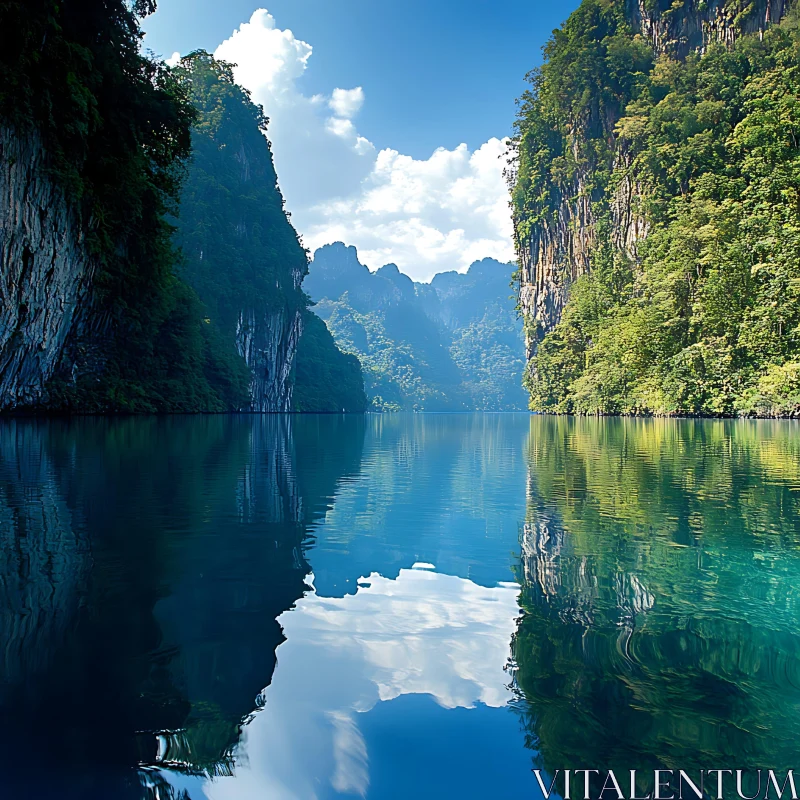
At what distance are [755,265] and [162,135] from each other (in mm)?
26750

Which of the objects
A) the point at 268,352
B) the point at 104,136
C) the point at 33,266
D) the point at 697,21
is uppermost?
the point at 697,21

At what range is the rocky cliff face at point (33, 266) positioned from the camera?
16219 mm

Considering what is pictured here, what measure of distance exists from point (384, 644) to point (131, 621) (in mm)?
1377

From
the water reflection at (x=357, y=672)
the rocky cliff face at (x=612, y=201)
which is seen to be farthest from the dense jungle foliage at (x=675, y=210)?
the water reflection at (x=357, y=672)

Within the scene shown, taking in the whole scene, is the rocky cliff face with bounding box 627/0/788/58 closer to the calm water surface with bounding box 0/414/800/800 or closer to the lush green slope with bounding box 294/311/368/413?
the calm water surface with bounding box 0/414/800/800

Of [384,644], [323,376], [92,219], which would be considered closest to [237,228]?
[323,376]

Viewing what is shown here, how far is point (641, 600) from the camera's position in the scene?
3.91 meters

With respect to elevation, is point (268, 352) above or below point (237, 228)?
below

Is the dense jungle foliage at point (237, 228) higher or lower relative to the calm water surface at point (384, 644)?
higher

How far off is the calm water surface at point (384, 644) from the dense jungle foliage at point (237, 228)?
50895 millimetres

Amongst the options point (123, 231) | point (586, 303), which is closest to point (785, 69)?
point (586, 303)

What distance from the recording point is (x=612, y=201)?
5162 centimetres

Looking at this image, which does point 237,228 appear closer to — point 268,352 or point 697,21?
point 268,352

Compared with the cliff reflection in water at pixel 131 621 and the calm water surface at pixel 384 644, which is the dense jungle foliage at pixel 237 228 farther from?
the calm water surface at pixel 384 644
